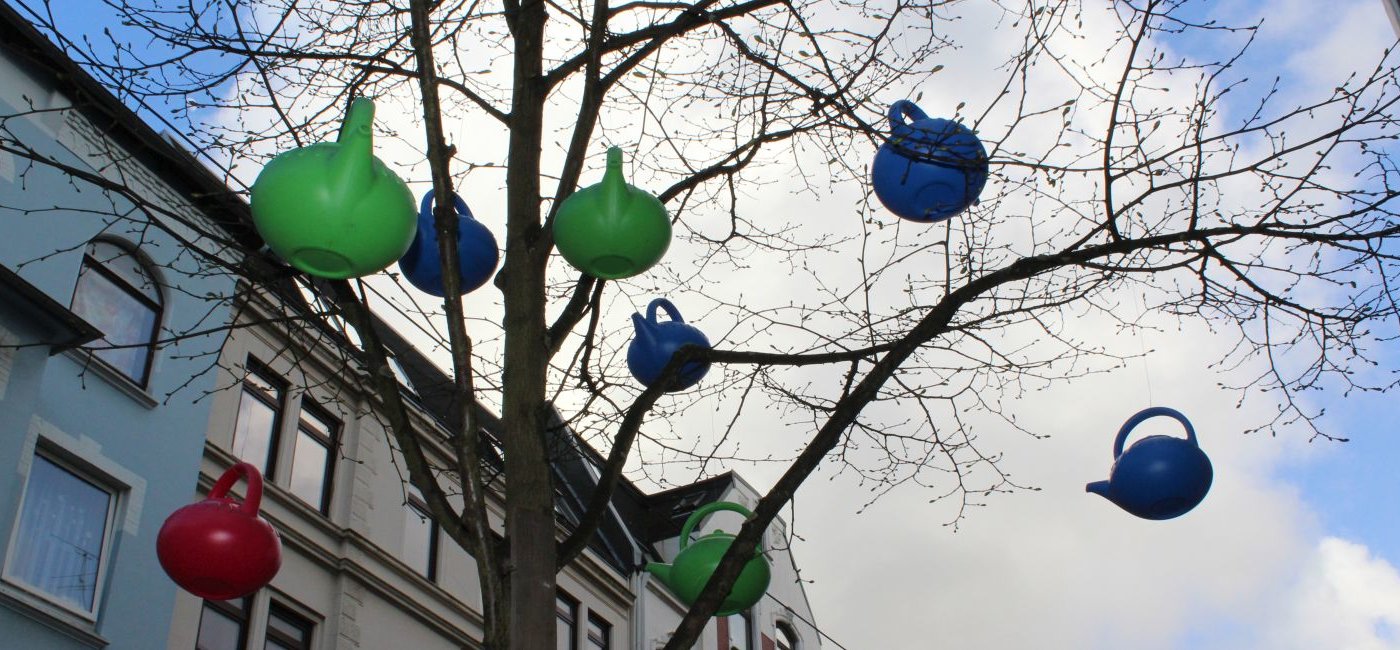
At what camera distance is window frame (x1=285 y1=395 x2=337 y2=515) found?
14.0m

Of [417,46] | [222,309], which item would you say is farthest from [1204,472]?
[222,309]

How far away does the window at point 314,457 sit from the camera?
45.8 ft

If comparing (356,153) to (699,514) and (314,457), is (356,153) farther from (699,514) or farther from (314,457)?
(314,457)

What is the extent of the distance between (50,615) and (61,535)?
30.8 inches

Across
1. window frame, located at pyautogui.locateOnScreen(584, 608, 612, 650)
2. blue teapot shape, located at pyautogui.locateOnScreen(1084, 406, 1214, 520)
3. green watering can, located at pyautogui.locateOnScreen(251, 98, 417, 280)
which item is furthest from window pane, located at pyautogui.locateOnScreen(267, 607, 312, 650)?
green watering can, located at pyautogui.locateOnScreen(251, 98, 417, 280)

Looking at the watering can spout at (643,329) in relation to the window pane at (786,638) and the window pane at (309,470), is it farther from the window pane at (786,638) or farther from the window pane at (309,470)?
the window pane at (786,638)

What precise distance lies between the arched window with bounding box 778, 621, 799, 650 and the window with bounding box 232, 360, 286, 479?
12.3 meters

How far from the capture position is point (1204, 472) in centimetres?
632

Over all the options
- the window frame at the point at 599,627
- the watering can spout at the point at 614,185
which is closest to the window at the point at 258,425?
the window frame at the point at 599,627

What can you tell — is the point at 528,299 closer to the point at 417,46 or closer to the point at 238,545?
the point at 417,46

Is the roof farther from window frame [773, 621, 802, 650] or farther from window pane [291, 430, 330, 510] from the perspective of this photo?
window frame [773, 621, 802, 650]

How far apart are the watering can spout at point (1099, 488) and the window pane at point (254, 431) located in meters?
9.19

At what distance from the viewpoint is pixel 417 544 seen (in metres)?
15.6

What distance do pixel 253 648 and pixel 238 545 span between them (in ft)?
24.6
